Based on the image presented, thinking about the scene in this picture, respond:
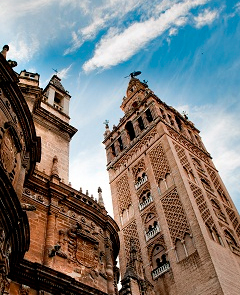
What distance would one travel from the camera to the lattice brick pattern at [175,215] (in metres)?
21.8

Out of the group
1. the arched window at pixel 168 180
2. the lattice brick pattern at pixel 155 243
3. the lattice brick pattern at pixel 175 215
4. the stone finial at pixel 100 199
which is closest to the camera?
the stone finial at pixel 100 199

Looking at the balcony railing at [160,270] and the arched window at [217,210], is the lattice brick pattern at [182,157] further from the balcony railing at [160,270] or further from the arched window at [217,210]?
the balcony railing at [160,270]

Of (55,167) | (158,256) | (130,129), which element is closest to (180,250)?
(158,256)

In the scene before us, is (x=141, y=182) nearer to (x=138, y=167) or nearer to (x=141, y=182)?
(x=141, y=182)

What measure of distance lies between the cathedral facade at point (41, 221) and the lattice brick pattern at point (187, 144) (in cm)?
1315

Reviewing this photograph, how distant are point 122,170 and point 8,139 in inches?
802

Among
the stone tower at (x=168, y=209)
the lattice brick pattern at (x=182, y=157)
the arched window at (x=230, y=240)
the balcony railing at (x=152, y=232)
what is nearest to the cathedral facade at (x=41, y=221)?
the stone tower at (x=168, y=209)

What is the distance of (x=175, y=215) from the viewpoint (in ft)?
75.2

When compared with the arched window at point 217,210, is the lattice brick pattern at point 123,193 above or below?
above

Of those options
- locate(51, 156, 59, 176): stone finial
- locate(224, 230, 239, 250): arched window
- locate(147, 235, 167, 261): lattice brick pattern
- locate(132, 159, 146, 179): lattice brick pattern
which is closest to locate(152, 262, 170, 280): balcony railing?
locate(147, 235, 167, 261): lattice brick pattern

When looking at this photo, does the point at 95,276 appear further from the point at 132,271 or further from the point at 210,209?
the point at 210,209

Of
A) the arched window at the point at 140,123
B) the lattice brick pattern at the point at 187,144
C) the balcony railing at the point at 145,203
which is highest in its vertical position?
the arched window at the point at 140,123

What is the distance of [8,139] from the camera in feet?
33.9

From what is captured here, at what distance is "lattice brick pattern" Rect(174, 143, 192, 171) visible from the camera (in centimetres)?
2617
